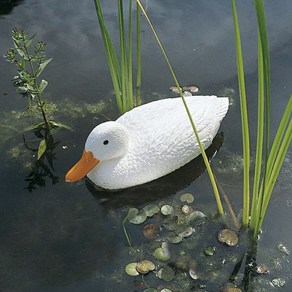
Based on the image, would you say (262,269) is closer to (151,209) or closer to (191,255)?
(191,255)

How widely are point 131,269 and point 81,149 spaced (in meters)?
1.02

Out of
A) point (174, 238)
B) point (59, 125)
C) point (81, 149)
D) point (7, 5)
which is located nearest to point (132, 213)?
point (174, 238)

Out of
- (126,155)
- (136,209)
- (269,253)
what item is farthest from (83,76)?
(269,253)

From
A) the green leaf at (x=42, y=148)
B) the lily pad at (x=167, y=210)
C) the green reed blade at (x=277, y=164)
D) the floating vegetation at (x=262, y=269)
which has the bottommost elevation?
the floating vegetation at (x=262, y=269)

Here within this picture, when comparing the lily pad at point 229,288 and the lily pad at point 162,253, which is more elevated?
the lily pad at point 162,253

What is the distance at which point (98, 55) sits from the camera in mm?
4273

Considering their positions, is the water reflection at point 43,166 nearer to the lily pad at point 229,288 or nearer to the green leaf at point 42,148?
the green leaf at point 42,148

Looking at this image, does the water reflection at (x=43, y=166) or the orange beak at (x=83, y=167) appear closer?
the orange beak at (x=83, y=167)

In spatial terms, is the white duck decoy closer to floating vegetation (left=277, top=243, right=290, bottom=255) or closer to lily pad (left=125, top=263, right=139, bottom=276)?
lily pad (left=125, top=263, right=139, bottom=276)

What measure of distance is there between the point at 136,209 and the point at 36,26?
2167 millimetres

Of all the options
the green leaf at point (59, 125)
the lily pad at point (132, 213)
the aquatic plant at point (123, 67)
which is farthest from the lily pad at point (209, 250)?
the green leaf at point (59, 125)

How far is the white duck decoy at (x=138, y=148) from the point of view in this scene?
3.08 m

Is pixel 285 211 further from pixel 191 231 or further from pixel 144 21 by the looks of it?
pixel 144 21

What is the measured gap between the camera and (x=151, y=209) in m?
3.10
